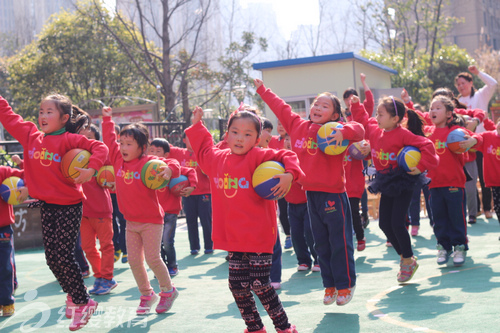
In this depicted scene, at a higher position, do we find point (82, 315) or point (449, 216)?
point (449, 216)

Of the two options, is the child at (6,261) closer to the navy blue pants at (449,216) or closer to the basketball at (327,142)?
the basketball at (327,142)

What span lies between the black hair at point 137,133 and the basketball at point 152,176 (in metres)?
0.25

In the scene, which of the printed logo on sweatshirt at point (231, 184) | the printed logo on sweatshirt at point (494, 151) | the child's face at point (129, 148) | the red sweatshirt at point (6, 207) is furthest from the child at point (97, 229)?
the printed logo on sweatshirt at point (494, 151)

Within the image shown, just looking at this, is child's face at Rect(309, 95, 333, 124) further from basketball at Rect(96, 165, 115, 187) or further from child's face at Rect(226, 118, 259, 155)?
Answer: basketball at Rect(96, 165, 115, 187)

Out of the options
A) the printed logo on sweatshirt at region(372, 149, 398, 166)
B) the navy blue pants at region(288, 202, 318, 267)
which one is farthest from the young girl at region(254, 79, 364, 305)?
the navy blue pants at region(288, 202, 318, 267)

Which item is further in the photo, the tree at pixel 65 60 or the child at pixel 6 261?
the tree at pixel 65 60

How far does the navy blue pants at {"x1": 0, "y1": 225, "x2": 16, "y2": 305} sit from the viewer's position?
611 centimetres

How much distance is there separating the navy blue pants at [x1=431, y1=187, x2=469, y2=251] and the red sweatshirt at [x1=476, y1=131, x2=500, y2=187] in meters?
0.91

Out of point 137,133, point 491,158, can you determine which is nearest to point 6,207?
point 137,133

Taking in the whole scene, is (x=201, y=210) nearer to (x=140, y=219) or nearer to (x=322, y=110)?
(x=140, y=219)

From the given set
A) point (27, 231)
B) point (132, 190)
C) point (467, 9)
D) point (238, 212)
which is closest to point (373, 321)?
point (238, 212)

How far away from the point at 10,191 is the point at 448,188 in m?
5.02

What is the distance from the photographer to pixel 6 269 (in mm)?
6168

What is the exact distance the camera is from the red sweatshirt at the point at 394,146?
6.17 meters
